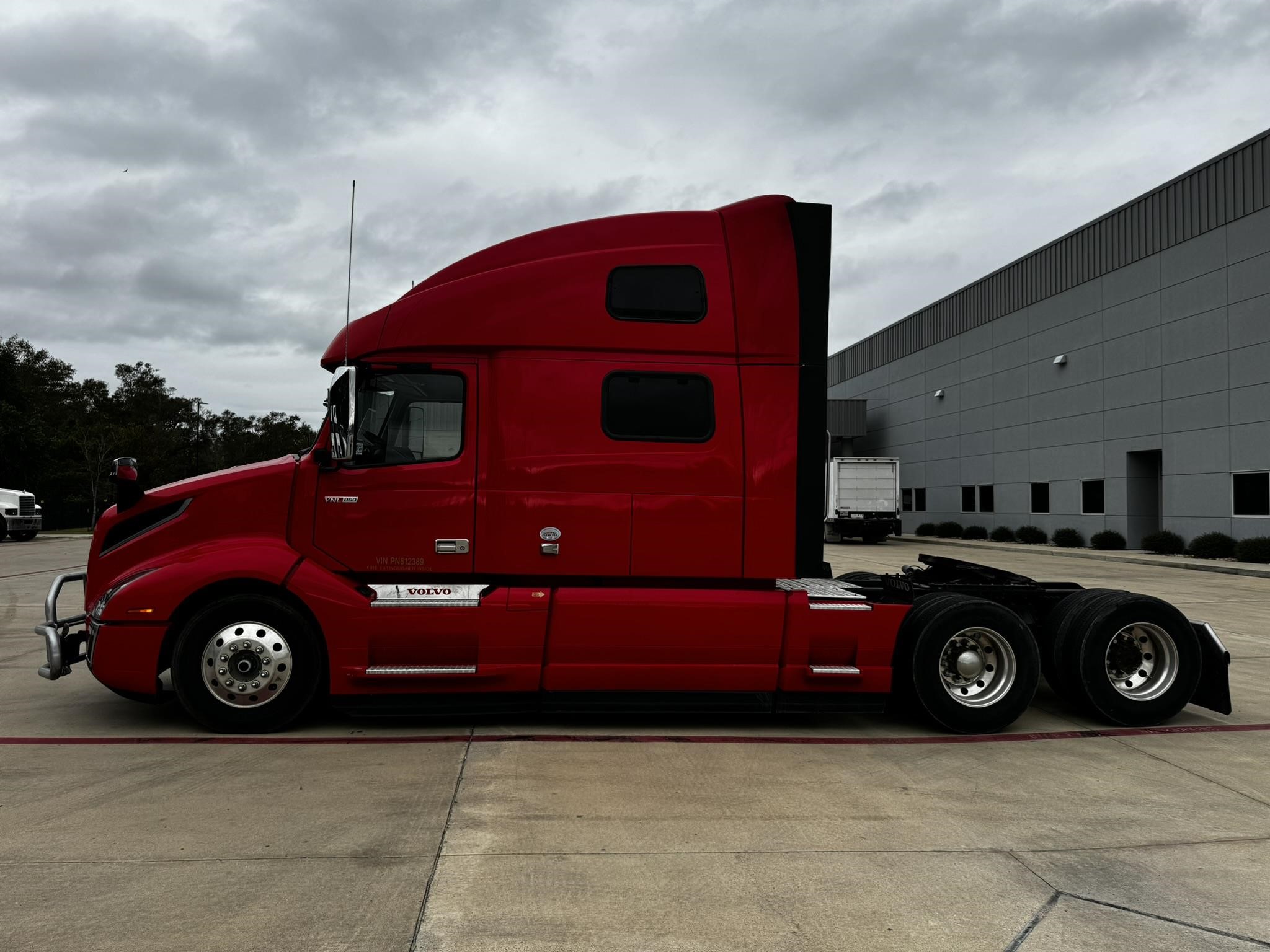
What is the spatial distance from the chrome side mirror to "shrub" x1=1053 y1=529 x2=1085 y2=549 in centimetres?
3067

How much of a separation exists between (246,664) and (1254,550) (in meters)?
24.8

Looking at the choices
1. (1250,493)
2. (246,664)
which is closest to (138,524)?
(246,664)

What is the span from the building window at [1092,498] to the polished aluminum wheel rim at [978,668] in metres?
27.7

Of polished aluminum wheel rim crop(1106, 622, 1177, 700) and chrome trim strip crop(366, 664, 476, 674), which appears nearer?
chrome trim strip crop(366, 664, 476, 674)

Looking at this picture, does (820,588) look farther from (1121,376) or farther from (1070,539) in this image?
(1070,539)

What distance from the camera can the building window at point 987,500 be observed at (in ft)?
122

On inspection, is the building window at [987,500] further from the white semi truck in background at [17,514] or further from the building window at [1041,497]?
the white semi truck in background at [17,514]

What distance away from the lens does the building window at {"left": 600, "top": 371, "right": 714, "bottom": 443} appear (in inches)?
243

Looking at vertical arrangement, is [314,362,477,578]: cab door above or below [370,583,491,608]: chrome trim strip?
above

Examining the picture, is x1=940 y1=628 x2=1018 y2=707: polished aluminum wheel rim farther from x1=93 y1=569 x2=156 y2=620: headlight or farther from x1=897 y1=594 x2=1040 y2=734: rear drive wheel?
x1=93 y1=569 x2=156 y2=620: headlight

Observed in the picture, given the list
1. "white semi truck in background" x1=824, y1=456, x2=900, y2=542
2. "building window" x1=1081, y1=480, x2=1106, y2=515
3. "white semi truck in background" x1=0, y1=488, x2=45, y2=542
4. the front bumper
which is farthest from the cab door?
"building window" x1=1081, y1=480, x2=1106, y2=515

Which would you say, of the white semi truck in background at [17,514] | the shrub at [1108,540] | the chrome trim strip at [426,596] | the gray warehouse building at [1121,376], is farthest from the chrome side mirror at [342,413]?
the shrub at [1108,540]

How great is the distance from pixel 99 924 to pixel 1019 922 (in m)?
3.36

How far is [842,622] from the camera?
244 inches
